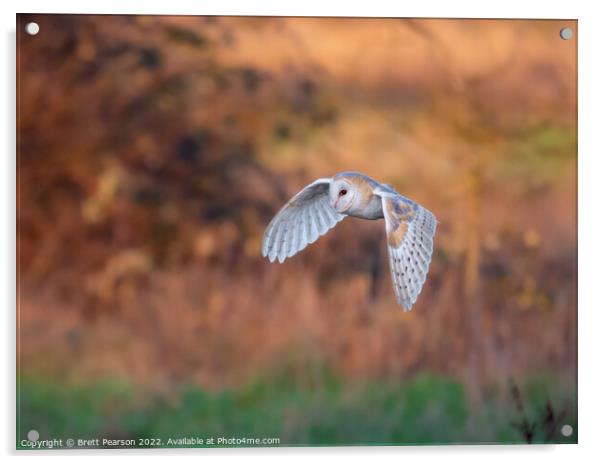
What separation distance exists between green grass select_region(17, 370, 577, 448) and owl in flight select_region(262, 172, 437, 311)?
25cm

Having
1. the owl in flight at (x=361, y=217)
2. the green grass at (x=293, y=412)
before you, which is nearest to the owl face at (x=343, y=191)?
the owl in flight at (x=361, y=217)

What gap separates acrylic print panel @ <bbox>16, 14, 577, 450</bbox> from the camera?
224 centimetres

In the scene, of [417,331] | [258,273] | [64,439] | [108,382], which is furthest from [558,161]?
[64,439]

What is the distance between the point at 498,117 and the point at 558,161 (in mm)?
183

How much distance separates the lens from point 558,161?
91.0 inches

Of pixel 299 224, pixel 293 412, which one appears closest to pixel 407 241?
pixel 299 224

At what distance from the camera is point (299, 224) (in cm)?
228

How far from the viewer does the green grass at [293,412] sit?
2.23 metres

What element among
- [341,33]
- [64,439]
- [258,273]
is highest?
[341,33]

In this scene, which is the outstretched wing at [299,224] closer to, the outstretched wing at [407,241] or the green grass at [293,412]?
the outstretched wing at [407,241]

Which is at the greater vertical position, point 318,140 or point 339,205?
point 318,140

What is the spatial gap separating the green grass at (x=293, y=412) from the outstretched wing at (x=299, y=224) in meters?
0.30

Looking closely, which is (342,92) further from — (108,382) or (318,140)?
(108,382)

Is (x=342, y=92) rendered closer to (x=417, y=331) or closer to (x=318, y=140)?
(x=318, y=140)
